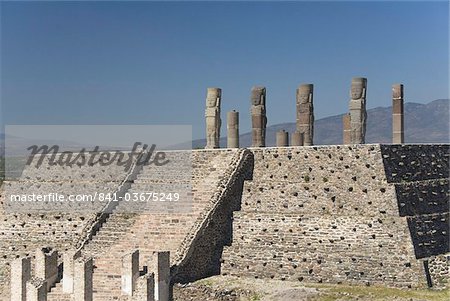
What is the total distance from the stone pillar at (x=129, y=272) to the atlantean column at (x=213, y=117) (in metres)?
12.6

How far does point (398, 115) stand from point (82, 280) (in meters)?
16.9

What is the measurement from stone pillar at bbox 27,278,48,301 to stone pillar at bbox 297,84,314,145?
15823 millimetres

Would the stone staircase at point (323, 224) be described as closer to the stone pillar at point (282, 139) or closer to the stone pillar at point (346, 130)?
the stone pillar at point (346, 130)

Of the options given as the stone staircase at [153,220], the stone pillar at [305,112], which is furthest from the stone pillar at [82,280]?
the stone pillar at [305,112]

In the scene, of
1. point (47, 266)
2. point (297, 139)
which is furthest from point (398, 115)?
point (47, 266)

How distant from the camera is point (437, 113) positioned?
617ft

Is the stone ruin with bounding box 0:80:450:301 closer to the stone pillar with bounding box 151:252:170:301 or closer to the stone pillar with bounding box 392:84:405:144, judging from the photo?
the stone pillar with bounding box 151:252:170:301

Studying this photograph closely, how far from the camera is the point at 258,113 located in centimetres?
3884

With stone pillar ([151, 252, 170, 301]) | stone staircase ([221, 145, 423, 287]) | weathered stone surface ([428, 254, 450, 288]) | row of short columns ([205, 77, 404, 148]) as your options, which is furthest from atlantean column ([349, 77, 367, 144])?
stone pillar ([151, 252, 170, 301])

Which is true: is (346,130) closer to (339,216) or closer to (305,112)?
(305,112)

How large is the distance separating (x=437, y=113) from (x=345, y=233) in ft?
545

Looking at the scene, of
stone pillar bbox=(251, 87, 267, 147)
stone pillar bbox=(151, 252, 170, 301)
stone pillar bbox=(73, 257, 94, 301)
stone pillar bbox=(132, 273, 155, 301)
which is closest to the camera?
stone pillar bbox=(132, 273, 155, 301)

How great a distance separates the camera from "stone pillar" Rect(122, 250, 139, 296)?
91.6ft

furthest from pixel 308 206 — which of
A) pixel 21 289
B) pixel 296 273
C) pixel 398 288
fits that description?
pixel 21 289
